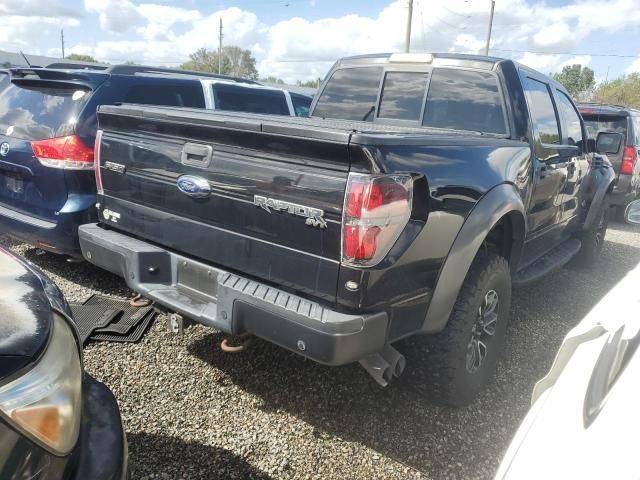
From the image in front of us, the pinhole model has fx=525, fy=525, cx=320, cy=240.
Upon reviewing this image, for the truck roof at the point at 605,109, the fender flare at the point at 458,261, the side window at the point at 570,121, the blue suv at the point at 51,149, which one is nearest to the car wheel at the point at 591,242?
the side window at the point at 570,121

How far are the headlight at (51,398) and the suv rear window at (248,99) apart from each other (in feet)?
14.1

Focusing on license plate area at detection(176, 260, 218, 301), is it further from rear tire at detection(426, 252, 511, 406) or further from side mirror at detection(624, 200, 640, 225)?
side mirror at detection(624, 200, 640, 225)

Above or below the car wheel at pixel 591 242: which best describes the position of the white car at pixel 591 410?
above

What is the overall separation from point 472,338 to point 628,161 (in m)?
6.95

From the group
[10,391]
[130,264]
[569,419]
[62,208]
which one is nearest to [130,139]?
[130,264]

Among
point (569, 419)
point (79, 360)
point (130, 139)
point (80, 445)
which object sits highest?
point (130, 139)

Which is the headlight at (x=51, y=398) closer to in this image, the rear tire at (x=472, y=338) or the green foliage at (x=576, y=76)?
the rear tire at (x=472, y=338)

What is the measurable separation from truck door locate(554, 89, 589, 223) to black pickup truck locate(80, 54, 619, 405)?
78cm

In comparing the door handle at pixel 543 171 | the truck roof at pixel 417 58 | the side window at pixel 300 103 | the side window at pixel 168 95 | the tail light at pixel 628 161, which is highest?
the truck roof at pixel 417 58

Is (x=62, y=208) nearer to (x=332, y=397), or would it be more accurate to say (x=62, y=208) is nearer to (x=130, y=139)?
(x=130, y=139)

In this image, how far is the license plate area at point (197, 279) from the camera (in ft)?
8.12

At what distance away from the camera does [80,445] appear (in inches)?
59.5

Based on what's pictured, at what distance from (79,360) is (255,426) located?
1233mm

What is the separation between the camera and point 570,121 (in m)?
4.57
